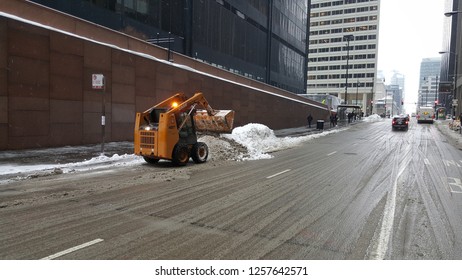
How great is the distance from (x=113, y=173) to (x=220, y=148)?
5.86 meters

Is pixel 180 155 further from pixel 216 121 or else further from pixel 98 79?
pixel 98 79

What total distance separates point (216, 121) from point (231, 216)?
8707 mm

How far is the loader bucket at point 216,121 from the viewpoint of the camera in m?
14.7

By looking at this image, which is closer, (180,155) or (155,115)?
(180,155)

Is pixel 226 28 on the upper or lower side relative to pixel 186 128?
upper

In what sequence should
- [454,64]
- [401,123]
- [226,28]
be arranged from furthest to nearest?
[454,64]
[226,28]
[401,123]

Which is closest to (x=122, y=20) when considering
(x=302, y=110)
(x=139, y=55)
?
(x=139, y=55)

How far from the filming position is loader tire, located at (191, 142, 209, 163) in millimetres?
13172

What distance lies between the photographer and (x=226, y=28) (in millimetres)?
39562

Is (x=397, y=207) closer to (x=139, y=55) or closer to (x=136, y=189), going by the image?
(x=136, y=189)

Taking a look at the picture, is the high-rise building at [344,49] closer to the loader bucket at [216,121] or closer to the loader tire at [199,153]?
the loader bucket at [216,121]

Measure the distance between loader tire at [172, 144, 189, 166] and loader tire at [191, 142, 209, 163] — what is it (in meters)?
0.36

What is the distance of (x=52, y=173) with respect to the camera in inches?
412

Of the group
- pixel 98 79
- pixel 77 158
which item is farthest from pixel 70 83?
pixel 77 158
